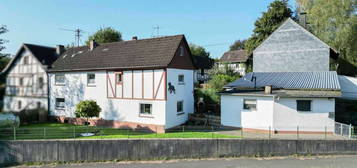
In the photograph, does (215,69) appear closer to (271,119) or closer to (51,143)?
(271,119)

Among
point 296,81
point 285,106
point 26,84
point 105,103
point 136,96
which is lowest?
point 105,103

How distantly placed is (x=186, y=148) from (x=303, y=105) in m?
10.0

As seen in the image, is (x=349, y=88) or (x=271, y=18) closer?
(x=349, y=88)

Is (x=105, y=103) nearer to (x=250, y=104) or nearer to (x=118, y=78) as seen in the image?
(x=118, y=78)

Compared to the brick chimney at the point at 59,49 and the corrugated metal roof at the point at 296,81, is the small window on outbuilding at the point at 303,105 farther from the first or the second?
the brick chimney at the point at 59,49

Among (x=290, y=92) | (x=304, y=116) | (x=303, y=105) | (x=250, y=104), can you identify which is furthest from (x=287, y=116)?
(x=250, y=104)

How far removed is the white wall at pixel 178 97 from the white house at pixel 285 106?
374 cm

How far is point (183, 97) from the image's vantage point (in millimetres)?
20297

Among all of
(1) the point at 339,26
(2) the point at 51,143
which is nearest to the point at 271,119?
(2) the point at 51,143

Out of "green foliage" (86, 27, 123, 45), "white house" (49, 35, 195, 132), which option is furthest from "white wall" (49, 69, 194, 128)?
"green foliage" (86, 27, 123, 45)

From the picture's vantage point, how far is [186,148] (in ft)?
43.7

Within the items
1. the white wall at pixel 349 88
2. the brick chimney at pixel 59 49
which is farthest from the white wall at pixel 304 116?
the brick chimney at pixel 59 49

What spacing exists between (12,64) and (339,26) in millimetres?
33081

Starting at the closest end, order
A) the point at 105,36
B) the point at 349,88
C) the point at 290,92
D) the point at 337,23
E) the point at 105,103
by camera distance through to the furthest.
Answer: the point at 290,92
the point at 105,103
the point at 349,88
the point at 337,23
the point at 105,36
